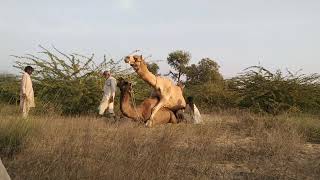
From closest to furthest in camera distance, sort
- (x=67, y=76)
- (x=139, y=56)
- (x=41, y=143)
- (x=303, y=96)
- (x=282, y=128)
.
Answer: (x=41, y=143) → (x=282, y=128) → (x=139, y=56) → (x=67, y=76) → (x=303, y=96)

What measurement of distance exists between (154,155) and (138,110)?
7.59 m

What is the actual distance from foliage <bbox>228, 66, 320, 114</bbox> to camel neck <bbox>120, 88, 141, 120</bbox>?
7249 millimetres

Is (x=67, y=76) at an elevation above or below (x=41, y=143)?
above

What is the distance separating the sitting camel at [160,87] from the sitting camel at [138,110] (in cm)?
19

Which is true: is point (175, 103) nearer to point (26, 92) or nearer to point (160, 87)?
point (160, 87)

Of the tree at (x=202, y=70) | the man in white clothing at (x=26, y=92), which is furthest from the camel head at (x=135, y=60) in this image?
the tree at (x=202, y=70)

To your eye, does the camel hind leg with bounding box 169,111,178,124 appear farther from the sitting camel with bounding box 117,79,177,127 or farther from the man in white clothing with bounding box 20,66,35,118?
the man in white clothing with bounding box 20,66,35,118

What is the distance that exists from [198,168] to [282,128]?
5431mm

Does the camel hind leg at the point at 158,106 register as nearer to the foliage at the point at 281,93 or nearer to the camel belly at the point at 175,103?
the camel belly at the point at 175,103

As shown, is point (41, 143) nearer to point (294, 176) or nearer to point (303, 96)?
point (294, 176)

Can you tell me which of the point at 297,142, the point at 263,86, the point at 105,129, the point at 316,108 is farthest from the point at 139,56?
the point at 316,108

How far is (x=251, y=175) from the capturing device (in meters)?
7.94

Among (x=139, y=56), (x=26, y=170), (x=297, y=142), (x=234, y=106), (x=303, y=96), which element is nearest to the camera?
(x=26, y=170)

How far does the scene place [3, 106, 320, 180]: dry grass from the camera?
7.44m
